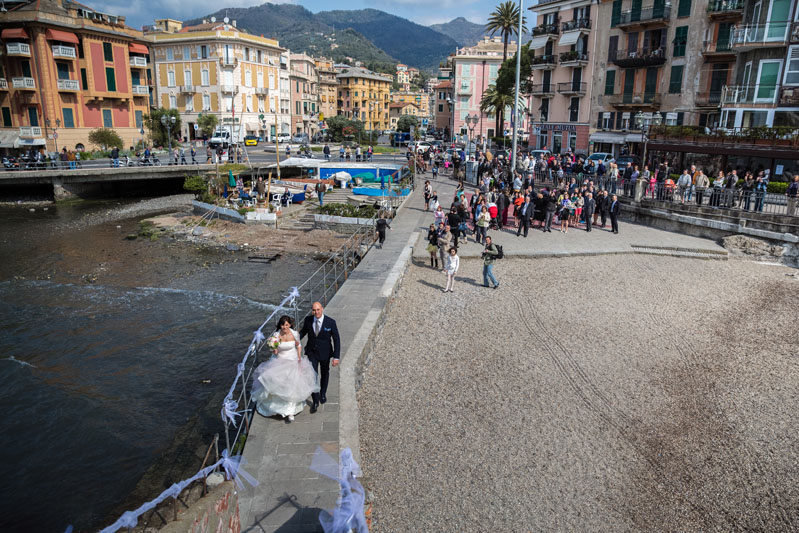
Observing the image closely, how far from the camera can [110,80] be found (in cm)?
4909

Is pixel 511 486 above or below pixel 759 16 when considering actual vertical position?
below

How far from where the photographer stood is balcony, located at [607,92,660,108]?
36156 millimetres

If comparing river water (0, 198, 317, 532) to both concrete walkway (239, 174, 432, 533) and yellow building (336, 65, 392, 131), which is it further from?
yellow building (336, 65, 392, 131)

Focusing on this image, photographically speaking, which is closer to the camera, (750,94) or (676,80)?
(750,94)

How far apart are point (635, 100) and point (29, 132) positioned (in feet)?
150

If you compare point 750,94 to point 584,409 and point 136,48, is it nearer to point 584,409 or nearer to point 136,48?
point 584,409

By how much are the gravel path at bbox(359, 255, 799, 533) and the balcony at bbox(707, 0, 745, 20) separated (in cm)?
2276

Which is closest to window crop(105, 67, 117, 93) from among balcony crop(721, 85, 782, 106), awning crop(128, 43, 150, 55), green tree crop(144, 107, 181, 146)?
awning crop(128, 43, 150, 55)

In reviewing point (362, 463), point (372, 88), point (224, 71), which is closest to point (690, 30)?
point (362, 463)

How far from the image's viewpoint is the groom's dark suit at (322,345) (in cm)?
Answer: 838

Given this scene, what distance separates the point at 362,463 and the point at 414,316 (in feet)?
19.8

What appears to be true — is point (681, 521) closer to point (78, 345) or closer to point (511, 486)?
point (511, 486)

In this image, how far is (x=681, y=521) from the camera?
721cm

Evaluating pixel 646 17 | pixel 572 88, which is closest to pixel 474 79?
pixel 572 88
